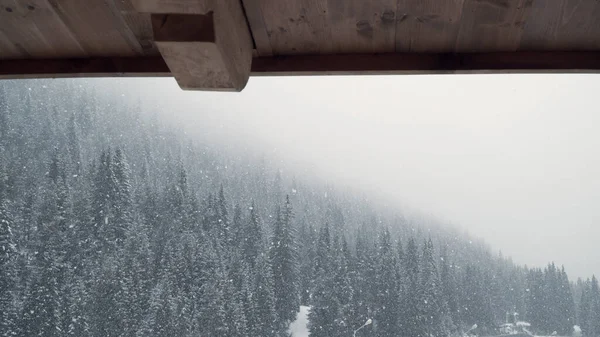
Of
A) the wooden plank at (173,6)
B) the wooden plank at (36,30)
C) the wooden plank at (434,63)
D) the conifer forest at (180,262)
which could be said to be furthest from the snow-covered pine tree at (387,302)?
the wooden plank at (173,6)

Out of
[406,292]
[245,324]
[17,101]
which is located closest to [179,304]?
[245,324]

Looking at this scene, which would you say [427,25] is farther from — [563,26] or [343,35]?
[563,26]

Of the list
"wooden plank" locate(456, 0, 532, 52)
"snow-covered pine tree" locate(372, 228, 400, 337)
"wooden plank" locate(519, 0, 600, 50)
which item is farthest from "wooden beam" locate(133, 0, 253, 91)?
"snow-covered pine tree" locate(372, 228, 400, 337)

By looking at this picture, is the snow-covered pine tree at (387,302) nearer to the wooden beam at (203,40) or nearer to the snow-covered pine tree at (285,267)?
the snow-covered pine tree at (285,267)

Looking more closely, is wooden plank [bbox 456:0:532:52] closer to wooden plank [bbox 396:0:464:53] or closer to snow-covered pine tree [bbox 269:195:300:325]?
wooden plank [bbox 396:0:464:53]

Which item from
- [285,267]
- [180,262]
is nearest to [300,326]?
[285,267]

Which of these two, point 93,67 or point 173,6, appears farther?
point 93,67
